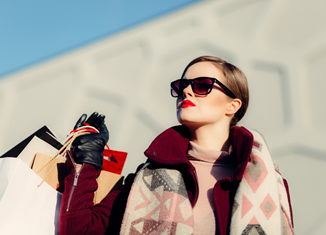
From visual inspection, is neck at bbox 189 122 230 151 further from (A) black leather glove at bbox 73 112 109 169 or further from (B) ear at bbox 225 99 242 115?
(A) black leather glove at bbox 73 112 109 169

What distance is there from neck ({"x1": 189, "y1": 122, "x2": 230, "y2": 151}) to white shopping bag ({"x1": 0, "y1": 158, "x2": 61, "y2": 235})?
706 mm

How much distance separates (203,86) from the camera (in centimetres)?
136

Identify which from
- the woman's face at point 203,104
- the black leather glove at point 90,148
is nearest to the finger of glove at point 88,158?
the black leather glove at point 90,148

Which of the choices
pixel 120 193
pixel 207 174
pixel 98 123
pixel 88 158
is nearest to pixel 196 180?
pixel 207 174

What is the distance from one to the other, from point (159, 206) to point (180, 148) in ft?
0.95

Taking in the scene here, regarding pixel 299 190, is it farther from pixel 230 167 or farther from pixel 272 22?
pixel 272 22

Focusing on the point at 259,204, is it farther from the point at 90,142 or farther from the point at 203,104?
the point at 90,142

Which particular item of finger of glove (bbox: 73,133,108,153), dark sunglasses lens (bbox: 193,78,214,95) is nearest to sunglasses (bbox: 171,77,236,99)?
dark sunglasses lens (bbox: 193,78,214,95)

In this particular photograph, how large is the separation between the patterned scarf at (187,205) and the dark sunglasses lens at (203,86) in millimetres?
356

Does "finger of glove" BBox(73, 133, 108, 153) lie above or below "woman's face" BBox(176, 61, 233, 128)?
below

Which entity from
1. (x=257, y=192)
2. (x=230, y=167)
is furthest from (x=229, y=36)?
(x=257, y=192)

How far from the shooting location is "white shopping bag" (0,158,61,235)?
1.00 meters

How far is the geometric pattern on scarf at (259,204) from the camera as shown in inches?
42.9

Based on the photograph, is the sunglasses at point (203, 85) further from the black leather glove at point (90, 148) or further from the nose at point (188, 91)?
the black leather glove at point (90, 148)
